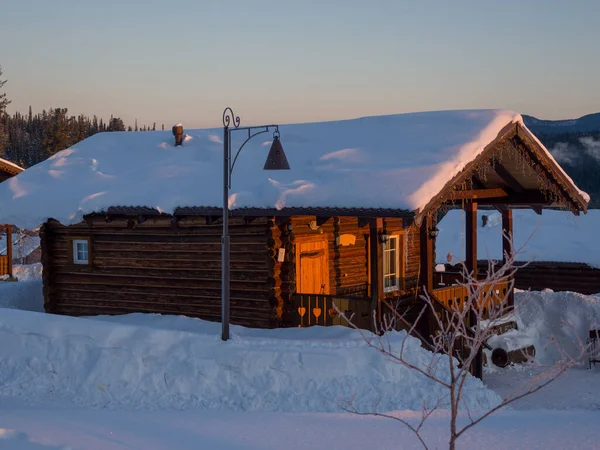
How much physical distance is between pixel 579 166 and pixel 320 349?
108m

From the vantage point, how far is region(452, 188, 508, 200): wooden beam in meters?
15.6

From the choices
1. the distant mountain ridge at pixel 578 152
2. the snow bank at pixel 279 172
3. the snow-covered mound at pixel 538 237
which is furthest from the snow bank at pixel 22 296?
the distant mountain ridge at pixel 578 152

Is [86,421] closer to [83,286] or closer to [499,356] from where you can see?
[83,286]

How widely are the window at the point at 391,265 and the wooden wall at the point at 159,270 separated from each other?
4046 mm

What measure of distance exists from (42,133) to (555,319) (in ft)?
384

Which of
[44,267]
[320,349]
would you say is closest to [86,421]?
[320,349]

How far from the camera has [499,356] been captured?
16.8 metres

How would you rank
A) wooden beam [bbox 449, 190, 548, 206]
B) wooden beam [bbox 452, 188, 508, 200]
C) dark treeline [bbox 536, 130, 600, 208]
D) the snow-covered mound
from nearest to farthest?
wooden beam [bbox 452, 188, 508, 200] < wooden beam [bbox 449, 190, 548, 206] < the snow-covered mound < dark treeline [bbox 536, 130, 600, 208]

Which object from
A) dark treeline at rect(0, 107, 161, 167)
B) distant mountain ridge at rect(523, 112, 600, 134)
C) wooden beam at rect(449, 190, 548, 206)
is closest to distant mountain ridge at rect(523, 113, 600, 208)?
distant mountain ridge at rect(523, 112, 600, 134)

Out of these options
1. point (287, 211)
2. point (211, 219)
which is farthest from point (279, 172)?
point (287, 211)

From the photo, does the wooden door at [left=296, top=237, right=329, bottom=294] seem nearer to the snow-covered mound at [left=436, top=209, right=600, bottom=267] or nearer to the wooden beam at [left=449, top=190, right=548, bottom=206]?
the wooden beam at [left=449, top=190, right=548, bottom=206]

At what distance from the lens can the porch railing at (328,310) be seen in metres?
13.8

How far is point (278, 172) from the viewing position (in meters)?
15.7

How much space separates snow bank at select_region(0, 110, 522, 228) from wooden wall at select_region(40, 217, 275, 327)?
685 millimetres
